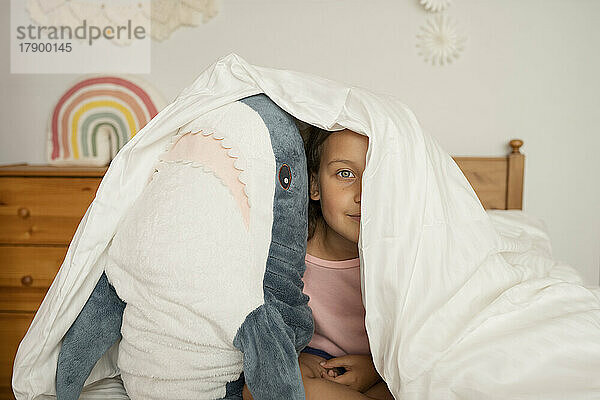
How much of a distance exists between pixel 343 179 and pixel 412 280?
1.09ft

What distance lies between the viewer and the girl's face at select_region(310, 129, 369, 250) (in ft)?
3.95

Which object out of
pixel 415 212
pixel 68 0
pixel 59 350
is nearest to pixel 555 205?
pixel 415 212

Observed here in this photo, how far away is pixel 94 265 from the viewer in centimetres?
108

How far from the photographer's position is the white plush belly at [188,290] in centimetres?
89

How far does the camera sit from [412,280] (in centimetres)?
100

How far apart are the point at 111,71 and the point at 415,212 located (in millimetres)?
1958

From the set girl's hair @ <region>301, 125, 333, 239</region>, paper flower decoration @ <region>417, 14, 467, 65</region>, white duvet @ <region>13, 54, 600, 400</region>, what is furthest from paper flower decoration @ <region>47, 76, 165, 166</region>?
white duvet @ <region>13, 54, 600, 400</region>

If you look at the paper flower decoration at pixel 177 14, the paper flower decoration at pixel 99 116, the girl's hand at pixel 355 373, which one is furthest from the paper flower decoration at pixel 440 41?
the girl's hand at pixel 355 373

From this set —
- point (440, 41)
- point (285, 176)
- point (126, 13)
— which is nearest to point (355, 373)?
point (285, 176)

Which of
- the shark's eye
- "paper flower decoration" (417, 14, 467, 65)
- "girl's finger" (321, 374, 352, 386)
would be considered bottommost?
"girl's finger" (321, 374, 352, 386)

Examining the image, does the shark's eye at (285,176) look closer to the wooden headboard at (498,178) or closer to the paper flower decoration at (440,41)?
the wooden headboard at (498,178)

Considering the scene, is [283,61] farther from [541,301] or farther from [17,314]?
[541,301]

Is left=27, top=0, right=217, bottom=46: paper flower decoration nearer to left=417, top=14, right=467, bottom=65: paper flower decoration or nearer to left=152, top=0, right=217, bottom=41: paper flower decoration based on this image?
left=152, top=0, right=217, bottom=41: paper flower decoration

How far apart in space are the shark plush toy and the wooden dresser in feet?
3.85
